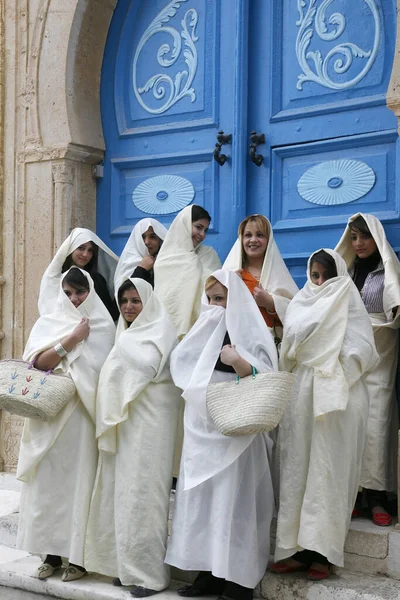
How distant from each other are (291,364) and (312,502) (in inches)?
25.5

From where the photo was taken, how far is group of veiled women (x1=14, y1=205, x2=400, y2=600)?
442 cm

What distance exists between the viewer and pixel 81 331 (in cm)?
494

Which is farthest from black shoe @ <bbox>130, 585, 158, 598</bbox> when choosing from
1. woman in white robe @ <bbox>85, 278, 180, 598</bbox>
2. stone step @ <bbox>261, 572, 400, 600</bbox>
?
stone step @ <bbox>261, 572, 400, 600</bbox>

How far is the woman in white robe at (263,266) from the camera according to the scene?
4953 millimetres

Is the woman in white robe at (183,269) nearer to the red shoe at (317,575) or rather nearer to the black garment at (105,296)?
the black garment at (105,296)

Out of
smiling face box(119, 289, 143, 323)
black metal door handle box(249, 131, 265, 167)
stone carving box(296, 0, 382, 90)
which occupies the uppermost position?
stone carving box(296, 0, 382, 90)

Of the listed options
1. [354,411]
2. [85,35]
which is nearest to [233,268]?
[354,411]

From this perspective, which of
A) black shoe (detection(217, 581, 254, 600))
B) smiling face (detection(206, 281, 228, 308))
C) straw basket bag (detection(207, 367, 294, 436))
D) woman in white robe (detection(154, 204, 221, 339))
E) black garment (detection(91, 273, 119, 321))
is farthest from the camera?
black garment (detection(91, 273, 119, 321))

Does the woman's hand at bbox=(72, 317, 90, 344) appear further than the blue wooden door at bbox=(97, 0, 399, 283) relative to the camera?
No

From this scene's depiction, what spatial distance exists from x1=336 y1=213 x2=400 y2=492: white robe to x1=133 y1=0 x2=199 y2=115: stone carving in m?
1.79

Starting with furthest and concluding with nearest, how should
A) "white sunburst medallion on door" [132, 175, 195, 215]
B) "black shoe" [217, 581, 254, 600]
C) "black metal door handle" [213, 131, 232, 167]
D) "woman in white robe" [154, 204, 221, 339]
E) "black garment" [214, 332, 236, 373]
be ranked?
"white sunburst medallion on door" [132, 175, 195, 215], "black metal door handle" [213, 131, 232, 167], "woman in white robe" [154, 204, 221, 339], "black garment" [214, 332, 236, 373], "black shoe" [217, 581, 254, 600]

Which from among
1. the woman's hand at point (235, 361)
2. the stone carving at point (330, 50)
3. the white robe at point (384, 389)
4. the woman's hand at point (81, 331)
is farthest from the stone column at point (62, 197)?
the woman's hand at point (235, 361)

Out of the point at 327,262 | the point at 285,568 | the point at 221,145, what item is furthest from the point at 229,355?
the point at 221,145

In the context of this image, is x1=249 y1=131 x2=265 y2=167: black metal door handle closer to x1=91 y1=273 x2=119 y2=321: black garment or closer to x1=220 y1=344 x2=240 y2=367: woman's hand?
x1=91 y1=273 x2=119 y2=321: black garment
